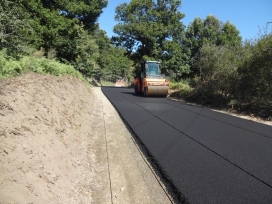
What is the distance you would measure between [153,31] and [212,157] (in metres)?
27.3

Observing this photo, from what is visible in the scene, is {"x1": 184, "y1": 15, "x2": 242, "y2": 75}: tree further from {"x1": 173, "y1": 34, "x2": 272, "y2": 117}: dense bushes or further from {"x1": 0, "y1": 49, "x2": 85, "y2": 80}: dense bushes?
{"x1": 0, "y1": 49, "x2": 85, "y2": 80}: dense bushes

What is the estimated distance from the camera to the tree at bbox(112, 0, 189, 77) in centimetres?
3009

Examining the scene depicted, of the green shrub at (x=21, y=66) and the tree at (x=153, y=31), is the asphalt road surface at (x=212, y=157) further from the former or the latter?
the tree at (x=153, y=31)

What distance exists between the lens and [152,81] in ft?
51.0

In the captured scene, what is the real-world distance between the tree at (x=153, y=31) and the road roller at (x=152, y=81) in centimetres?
1391

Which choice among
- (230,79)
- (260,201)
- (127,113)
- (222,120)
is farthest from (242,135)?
(230,79)

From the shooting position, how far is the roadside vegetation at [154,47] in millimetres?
9625

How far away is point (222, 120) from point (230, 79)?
446cm

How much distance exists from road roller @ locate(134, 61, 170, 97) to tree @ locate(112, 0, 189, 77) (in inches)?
548

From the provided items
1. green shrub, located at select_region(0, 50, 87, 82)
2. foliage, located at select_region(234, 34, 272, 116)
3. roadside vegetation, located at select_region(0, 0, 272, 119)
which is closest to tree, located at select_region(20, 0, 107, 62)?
roadside vegetation, located at select_region(0, 0, 272, 119)

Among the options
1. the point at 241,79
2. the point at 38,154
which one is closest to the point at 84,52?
the point at 241,79

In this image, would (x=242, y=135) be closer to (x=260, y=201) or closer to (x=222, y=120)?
(x=222, y=120)

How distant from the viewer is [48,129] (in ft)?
14.9

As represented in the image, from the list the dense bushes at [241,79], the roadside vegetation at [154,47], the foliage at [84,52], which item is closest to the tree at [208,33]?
the roadside vegetation at [154,47]
